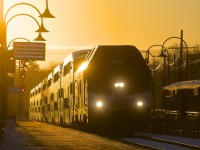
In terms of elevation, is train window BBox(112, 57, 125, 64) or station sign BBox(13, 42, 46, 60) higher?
station sign BBox(13, 42, 46, 60)

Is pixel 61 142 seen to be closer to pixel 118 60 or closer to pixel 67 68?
pixel 118 60

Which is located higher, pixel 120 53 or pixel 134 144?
pixel 120 53

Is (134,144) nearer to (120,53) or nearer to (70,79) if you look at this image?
(120,53)

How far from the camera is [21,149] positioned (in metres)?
21.3

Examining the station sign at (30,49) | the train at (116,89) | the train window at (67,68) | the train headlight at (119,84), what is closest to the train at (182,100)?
the train at (116,89)

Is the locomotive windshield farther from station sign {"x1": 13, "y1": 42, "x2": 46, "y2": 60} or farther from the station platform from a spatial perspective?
station sign {"x1": 13, "y1": 42, "x2": 46, "y2": 60}

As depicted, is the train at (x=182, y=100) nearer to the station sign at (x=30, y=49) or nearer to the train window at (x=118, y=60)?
the train window at (x=118, y=60)

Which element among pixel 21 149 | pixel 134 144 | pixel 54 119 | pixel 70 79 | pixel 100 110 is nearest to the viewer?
pixel 21 149

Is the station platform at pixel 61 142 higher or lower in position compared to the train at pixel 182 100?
lower

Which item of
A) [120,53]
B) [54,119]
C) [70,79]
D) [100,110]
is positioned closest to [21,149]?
[100,110]

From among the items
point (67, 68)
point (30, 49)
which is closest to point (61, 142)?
point (67, 68)

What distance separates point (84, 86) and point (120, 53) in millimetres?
2324

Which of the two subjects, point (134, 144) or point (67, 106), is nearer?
point (134, 144)

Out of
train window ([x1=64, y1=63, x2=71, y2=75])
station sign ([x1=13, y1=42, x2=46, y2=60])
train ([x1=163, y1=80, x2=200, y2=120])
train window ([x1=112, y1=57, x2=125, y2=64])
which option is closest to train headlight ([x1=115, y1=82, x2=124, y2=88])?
train window ([x1=112, y1=57, x2=125, y2=64])
